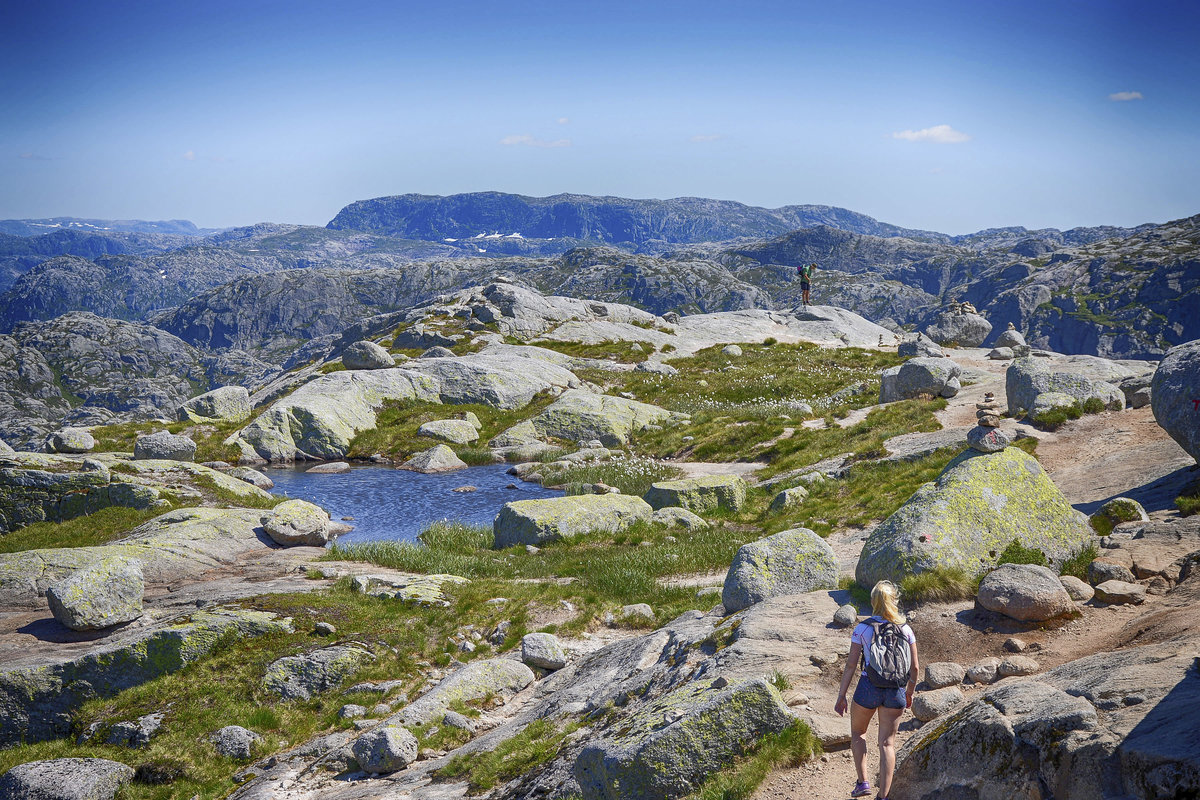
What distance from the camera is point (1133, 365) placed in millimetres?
43156

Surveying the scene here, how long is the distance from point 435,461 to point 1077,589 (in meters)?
35.2

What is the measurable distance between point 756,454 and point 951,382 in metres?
13.5

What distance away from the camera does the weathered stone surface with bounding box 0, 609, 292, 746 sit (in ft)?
46.5

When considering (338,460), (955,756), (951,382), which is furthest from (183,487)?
(951,382)

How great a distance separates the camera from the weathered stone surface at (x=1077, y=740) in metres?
5.95

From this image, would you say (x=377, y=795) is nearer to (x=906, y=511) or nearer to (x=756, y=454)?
(x=906, y=511)

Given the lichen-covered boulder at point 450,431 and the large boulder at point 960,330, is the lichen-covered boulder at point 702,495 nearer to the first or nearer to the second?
the lichen-covered boulder at point 450,431

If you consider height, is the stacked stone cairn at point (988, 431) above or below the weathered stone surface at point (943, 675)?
above

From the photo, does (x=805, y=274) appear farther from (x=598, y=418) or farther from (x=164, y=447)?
(x=164, y=447)

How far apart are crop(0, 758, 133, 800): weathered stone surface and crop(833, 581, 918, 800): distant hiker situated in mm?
13023

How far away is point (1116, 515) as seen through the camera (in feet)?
51.6

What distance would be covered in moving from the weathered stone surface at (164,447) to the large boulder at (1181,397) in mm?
44026

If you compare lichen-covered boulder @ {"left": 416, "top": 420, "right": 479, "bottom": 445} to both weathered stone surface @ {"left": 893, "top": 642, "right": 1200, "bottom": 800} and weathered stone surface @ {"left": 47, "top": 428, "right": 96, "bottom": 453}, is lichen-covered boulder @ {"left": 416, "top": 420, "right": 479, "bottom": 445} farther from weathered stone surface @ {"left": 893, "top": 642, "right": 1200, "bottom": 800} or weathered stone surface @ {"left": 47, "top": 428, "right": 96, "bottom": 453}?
weathered stone surface @ {"left": 893, "top": 642, "right": 1200, "bottom": 800}

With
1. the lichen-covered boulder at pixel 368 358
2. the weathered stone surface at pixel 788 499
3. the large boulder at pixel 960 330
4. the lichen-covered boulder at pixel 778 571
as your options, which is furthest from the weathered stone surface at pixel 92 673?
the large boulder at pixel 960 330
